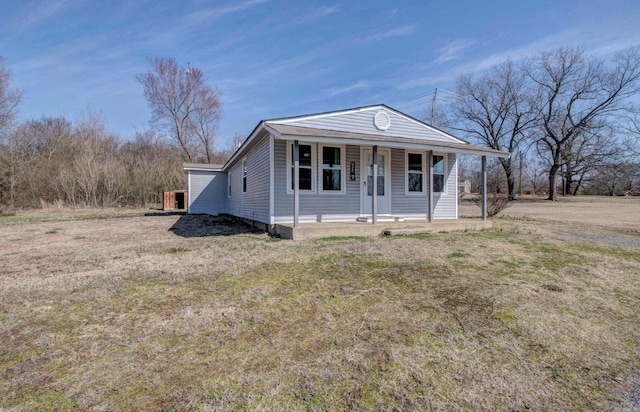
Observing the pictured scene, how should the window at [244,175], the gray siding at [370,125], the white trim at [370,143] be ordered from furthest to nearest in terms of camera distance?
the window at [244,175] → the gray siding at [370,125] → the white trim at [370,143]

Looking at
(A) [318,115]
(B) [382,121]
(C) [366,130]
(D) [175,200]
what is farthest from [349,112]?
(D) [175,200]

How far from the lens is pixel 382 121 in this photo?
9484 mm

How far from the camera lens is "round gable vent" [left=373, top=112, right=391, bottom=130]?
939cm

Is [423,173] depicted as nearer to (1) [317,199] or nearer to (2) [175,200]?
(1) [317,199]

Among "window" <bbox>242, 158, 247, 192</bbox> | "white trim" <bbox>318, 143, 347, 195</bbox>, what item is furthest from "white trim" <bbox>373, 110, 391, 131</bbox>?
"window" <bbox>242, 158, 247, 192</bbox>

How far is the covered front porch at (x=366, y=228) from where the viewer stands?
7.07 meters

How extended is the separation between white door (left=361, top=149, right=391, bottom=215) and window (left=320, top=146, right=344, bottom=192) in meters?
0.72

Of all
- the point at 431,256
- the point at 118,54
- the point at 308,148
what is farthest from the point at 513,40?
the point at 118,54

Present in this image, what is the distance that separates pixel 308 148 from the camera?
8289 millimetres

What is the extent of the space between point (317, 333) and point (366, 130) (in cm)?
762

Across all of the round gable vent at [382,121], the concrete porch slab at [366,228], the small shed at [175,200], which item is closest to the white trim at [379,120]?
the round gable vent at [382,121]

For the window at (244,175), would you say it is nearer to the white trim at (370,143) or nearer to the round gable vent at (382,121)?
the white trim at (370,143)

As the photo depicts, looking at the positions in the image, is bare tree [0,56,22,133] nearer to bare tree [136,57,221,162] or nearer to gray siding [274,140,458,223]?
bare tree [136,57,221,162]

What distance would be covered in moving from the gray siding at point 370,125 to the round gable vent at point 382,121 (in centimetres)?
9
